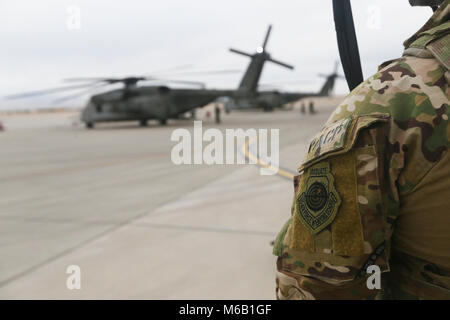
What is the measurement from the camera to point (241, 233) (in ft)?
13.2

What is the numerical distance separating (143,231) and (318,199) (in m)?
3.44

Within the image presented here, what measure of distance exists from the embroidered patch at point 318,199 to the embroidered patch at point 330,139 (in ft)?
0.13

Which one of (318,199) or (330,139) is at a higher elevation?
(330,139)

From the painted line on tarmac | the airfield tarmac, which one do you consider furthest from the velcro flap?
the painted line on tarmac

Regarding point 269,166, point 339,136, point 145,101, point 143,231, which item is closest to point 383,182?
point 339,136

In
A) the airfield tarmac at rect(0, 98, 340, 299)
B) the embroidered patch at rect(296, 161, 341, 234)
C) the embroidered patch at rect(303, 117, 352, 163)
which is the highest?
A: the embroidered patch at rect(303, 117, 352, 163)

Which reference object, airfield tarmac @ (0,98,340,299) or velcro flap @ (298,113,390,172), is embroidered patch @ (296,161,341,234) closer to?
velcro flap @ (298,113,390,172)

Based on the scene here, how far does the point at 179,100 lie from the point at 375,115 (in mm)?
22391

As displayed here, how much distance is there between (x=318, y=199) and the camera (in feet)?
3.46

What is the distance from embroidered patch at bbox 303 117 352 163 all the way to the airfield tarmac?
1.94m

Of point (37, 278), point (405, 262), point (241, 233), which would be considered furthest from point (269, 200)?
point (405, 262)

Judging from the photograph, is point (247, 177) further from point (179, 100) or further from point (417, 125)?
point (179, 100)

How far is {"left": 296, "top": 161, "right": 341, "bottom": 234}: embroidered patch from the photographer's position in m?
1.03

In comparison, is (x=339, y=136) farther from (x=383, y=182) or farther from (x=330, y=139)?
(x=383, y=182)
